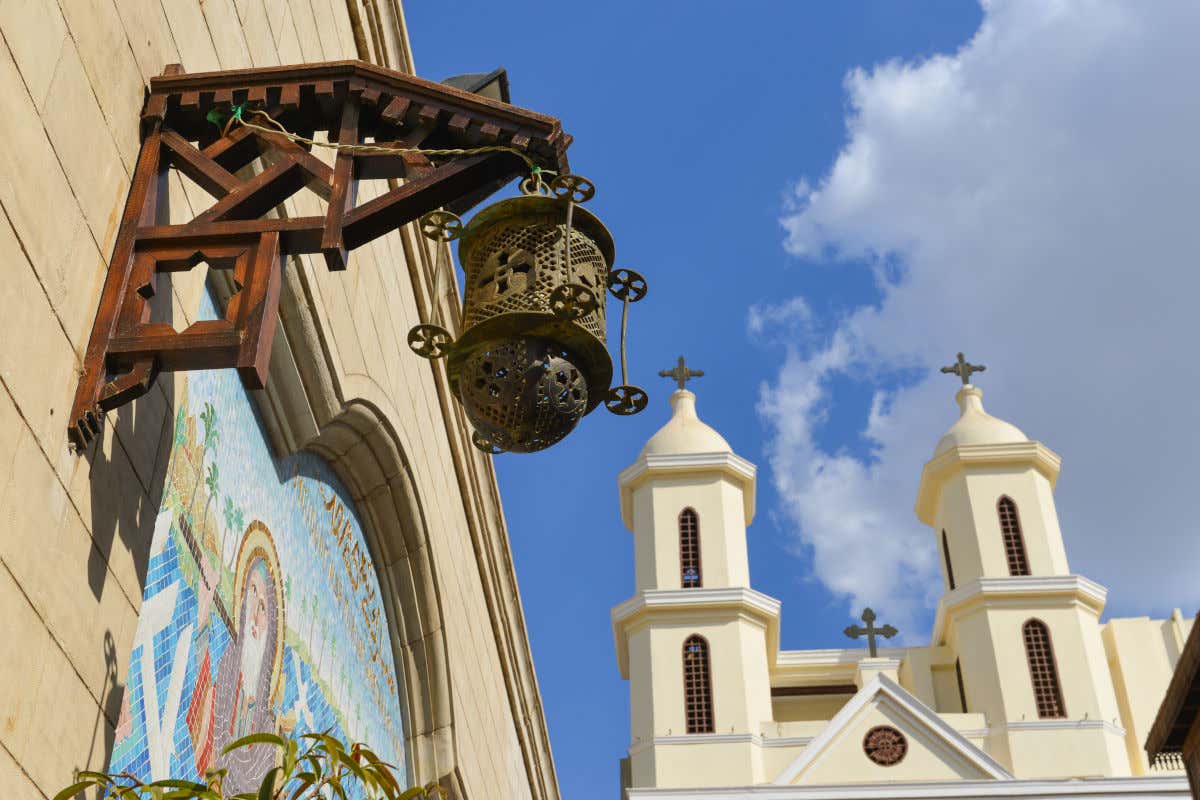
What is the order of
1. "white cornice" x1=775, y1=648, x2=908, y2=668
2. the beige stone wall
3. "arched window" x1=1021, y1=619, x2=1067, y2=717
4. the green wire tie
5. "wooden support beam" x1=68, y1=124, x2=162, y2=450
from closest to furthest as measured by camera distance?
the beige stone wall < "wooden support beam" x1=68, y1=124, x2=162, y2=450 < the green wire tie < "arched window" x1=1021, y1=619, x2=1067, y2=717 < "white cornice" x1=775, y1=648, x2=908, y2=668

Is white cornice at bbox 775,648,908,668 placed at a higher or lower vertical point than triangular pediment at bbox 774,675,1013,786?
higher

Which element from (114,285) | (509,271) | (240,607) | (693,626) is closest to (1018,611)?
(693,626)

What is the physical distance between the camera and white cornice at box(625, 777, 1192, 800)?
26.2 m

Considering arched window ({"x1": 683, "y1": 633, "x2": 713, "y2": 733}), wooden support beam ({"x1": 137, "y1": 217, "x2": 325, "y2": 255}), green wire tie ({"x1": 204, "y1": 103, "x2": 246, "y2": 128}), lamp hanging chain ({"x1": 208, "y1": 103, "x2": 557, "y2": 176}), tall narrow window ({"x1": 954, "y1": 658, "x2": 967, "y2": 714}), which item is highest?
tall narrow window ({"x1": 954, "y1": 658, "x2": 967, "y2": 714})

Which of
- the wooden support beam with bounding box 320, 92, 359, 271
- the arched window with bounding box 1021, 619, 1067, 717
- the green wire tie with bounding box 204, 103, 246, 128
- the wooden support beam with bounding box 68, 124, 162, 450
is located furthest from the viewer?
the arched window with bounding box 1021, 619, 1067, 717

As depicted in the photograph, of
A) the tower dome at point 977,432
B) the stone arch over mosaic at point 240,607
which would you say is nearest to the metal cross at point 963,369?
the tower dome at point 977,432

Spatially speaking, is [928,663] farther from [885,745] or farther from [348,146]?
[348,146]

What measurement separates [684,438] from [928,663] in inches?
282

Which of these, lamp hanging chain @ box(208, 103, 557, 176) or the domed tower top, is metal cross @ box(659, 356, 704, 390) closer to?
the domed tower top

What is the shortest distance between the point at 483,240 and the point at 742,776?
24285 mm

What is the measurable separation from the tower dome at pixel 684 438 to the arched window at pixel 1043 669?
7.07 metres

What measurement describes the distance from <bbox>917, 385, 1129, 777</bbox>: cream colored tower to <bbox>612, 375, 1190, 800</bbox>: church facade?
4cm

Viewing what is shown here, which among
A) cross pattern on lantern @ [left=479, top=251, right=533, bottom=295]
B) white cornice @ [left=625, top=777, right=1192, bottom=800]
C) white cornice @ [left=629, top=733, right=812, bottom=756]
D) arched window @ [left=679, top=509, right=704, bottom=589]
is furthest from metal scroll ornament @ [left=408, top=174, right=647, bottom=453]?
arched window @ [left=679, top=509, right=704, bottom=589]

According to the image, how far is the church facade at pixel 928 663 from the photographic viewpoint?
27.2 meters
